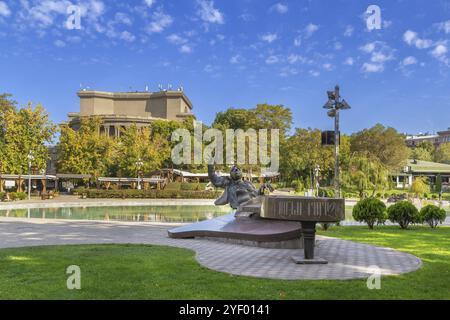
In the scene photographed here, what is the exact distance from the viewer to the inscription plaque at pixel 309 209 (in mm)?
6988

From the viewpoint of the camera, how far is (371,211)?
14.6 metres

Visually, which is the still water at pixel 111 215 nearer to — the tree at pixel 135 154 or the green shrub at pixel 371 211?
the green shrub at pixel 371 211

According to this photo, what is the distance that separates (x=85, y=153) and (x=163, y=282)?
39.2m

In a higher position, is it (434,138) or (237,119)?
(434,138)

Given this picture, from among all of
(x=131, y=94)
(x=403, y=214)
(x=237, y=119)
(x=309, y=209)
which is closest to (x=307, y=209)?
(x=309, y=209)

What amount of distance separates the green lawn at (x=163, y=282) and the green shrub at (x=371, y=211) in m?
6.05

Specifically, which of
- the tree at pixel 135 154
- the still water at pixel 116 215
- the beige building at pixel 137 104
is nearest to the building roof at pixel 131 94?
the beige building at pixel 137 104

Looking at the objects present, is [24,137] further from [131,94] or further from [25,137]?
[131,94]

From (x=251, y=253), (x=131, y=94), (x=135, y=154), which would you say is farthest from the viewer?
(x=131, y=94)

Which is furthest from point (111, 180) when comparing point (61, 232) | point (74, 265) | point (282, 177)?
point (74, 265)

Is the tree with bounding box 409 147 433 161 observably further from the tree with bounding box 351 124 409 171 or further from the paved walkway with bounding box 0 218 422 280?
the paved walkway with bounding box 0 218 422 280

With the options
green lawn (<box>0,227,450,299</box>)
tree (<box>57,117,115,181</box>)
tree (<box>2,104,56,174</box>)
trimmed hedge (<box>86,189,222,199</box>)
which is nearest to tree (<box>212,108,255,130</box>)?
tree (<box>57,117,115,181</box>)
